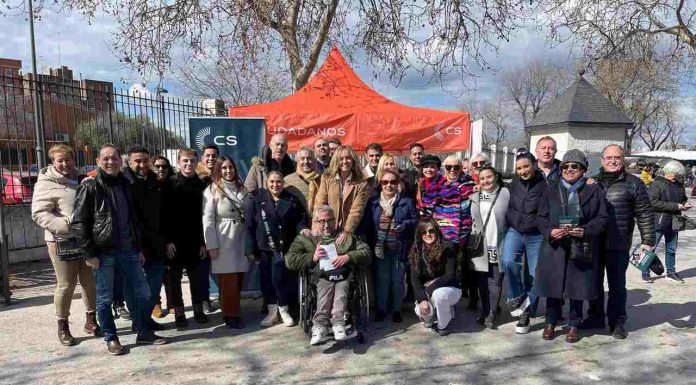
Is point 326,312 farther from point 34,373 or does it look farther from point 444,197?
point 34,373

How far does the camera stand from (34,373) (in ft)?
12.0

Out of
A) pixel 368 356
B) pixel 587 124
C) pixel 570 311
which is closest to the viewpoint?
pixel 368 356

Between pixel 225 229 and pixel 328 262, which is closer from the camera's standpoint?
pixel 328 262

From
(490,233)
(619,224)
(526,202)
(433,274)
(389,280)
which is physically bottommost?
(389,280)

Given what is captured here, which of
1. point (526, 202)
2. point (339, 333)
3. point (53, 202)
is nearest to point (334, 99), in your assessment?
point (526, 202)

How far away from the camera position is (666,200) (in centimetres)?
651

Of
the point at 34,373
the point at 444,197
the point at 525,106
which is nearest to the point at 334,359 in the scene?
the point at 444,197

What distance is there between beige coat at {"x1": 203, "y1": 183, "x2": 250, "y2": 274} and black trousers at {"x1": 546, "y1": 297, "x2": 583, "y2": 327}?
2.94 m

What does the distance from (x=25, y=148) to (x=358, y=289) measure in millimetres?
7259

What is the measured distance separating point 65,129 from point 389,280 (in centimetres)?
752

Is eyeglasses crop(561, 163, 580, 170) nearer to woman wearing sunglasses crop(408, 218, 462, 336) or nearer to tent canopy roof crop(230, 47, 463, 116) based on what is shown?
woman wearing sunglasses crop(408, 218, 462, 336)

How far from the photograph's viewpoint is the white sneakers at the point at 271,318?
15.4 feet

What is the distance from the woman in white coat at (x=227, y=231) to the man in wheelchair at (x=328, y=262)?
0.63m

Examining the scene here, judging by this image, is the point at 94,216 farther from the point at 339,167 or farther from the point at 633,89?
the point at 633,89
